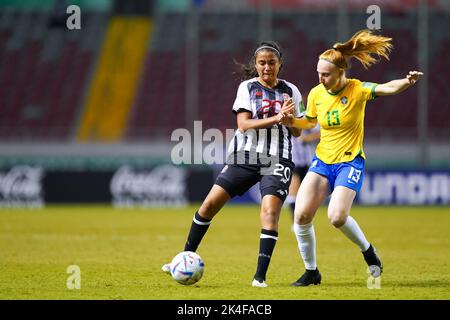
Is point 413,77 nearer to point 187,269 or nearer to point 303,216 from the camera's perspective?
point 303,216

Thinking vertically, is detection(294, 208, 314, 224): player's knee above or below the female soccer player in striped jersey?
below

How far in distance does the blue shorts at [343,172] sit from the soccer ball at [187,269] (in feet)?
5.05

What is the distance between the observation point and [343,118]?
9.03m

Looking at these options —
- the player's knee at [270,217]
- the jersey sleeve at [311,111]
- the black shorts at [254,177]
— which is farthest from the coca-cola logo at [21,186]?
the player's knee at [270,217]

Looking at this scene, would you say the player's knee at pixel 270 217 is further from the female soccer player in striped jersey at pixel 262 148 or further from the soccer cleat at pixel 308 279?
the soccer cleat at pixel 308 279

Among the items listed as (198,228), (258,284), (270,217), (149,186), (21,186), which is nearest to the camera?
(258,284)

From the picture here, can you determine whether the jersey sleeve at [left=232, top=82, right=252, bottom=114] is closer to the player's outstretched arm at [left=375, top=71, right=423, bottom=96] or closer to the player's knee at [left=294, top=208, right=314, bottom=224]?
the player's knee at [left=294, top=208, right=314, bottom=224]

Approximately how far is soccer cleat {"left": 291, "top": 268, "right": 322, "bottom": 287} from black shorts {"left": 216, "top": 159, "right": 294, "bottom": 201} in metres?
0.83

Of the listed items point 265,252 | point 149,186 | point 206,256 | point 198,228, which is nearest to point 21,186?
point 149,186

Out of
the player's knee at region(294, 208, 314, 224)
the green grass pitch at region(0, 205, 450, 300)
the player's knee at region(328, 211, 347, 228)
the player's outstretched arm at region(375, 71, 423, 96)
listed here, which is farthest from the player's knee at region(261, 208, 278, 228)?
the player's outstretched arm at region(375, 71, 423, 96)

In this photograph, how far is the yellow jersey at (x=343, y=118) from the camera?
29.6 ft

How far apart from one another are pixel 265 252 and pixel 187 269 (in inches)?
30.8

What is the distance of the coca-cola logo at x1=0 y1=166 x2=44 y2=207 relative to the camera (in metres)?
24.6

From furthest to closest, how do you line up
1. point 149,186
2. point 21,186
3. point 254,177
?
point 149,186, point 21,186, point 254,177
